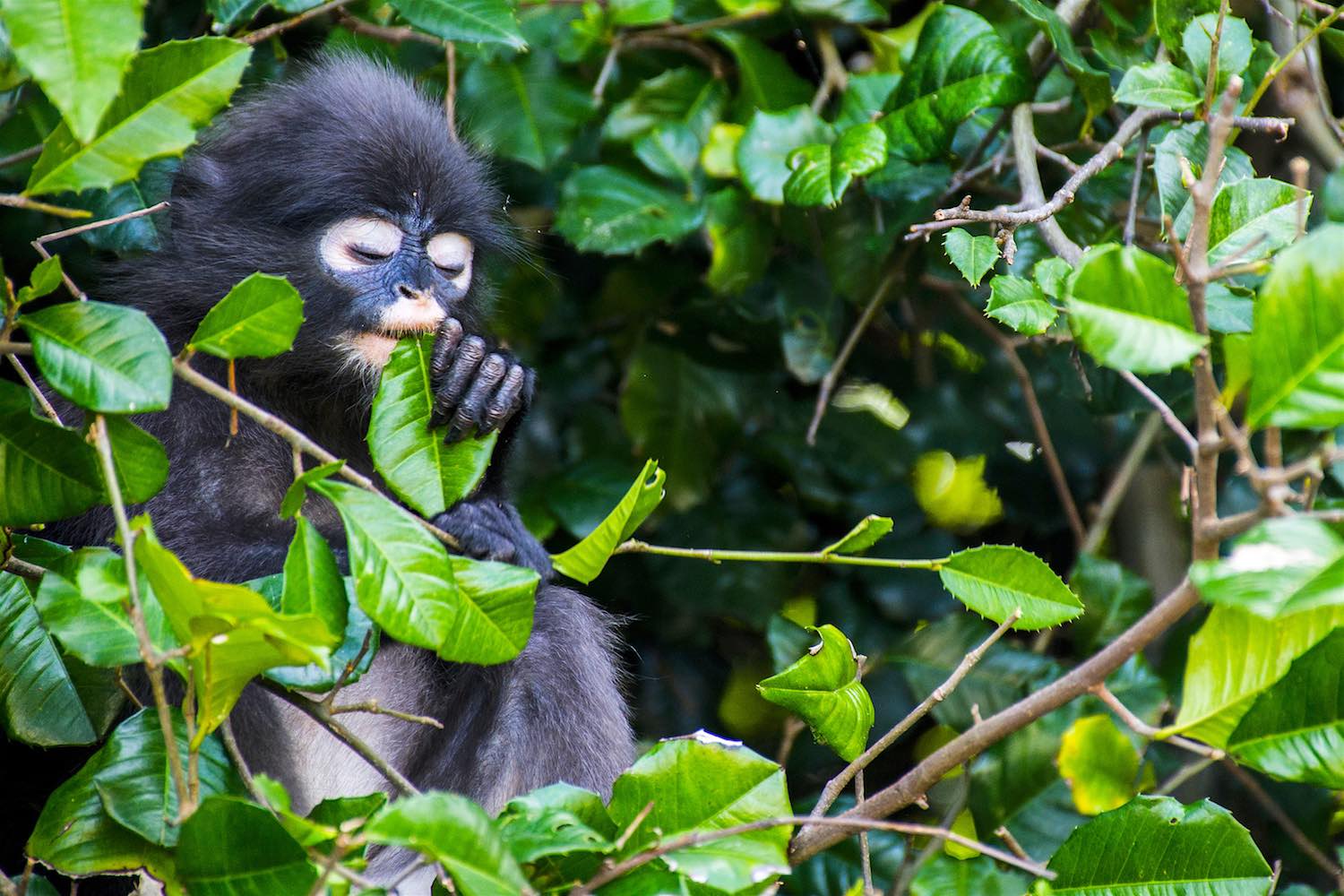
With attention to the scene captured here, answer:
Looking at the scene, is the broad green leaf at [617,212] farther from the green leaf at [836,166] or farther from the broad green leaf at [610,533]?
the broad green leaf at [610,533]

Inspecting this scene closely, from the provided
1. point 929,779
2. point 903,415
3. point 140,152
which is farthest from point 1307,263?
point 903,415

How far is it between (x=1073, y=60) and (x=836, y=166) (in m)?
→ 0.46

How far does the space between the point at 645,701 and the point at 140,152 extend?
8.55ft

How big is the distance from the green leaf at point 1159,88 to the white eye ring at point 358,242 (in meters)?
1.37

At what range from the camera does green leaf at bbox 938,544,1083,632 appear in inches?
73.7

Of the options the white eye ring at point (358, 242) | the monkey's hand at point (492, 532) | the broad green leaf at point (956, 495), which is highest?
the white eye ring at point (358, 242)

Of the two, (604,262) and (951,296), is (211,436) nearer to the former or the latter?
(604,262)

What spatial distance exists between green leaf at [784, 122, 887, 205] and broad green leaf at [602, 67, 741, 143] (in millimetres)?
629

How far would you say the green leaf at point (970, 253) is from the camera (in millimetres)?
2057

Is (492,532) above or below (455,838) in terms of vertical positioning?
below

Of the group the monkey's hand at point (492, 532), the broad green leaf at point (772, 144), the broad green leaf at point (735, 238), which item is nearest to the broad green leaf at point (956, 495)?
the broad green leaf at point (735, 238)

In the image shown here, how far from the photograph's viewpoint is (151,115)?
5.38ft

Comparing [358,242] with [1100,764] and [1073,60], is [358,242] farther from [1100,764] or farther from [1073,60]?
[1100,764]

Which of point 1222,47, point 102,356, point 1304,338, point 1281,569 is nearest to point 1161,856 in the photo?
point 1281,569
